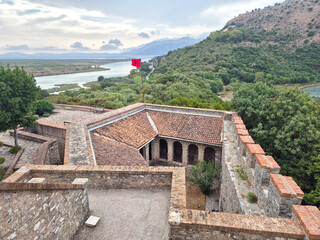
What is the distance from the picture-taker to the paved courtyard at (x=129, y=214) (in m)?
4.69

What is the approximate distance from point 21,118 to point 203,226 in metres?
13.3

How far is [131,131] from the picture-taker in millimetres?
14562

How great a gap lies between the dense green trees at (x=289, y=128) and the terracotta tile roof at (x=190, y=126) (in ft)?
8.29

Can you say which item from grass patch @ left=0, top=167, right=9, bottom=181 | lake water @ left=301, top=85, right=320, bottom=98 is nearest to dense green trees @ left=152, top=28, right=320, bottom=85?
lake water @ left=301, top=85, right=320, bottom=98

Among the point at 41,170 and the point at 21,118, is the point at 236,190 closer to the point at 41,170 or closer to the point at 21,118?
the point at 41,170

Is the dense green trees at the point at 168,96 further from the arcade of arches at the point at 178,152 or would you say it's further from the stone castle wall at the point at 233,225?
the stone castle wall at the point at 233,225

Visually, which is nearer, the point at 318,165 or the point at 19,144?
the point at 318,165

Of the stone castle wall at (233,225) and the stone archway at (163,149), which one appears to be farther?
the stone archway at (163,149)

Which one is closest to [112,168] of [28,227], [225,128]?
[28,227]

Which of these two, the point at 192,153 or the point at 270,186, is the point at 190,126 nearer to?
the point at 192,153

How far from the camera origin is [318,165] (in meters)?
9.71

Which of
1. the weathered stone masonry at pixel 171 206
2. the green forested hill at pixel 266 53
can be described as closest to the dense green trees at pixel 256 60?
the green forested hill at pixel 266 53

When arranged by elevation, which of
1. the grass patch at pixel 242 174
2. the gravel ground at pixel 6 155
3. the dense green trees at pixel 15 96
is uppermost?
the dense green trees at pixel 15 96

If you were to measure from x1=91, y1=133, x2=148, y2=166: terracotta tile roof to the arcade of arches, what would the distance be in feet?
12.1
